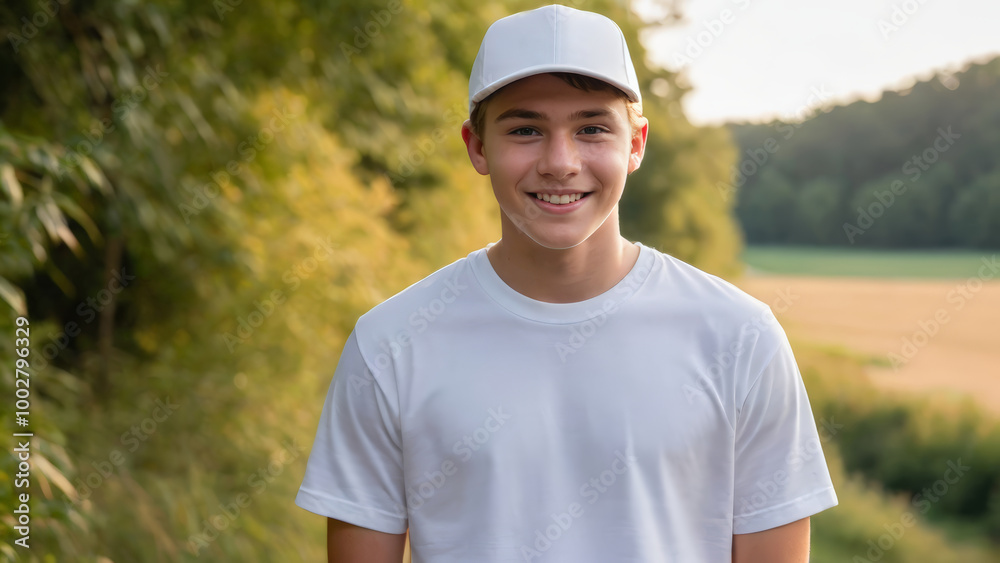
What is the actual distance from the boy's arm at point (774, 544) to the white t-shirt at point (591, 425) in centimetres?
2

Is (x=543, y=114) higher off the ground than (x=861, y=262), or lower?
lower

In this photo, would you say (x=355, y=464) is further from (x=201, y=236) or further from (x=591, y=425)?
(x=201, y=236)

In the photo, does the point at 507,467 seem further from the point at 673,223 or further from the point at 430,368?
the point at 673,223

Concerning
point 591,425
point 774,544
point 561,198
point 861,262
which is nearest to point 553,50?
point 561,198

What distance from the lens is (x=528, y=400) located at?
1.42 metres

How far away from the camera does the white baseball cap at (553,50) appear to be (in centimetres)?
140

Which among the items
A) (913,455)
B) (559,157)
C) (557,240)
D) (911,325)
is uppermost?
(559,157)

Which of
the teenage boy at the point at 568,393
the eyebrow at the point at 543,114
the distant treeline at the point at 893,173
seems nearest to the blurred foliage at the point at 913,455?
the distant treeline at the point at 893,173

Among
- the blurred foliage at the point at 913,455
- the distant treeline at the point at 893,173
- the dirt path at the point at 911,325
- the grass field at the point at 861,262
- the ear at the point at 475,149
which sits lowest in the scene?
the blurred foliage at the point at 913,455

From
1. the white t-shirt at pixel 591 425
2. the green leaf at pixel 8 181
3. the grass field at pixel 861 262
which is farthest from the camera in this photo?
Result: the grass field at pixel 861 262

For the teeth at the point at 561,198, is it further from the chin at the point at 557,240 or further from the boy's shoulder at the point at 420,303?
the boy's shoulder at the point at 420,303

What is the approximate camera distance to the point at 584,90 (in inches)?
56.2

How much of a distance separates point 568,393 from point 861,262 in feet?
75.9

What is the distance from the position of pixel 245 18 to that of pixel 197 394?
5.45 ft
